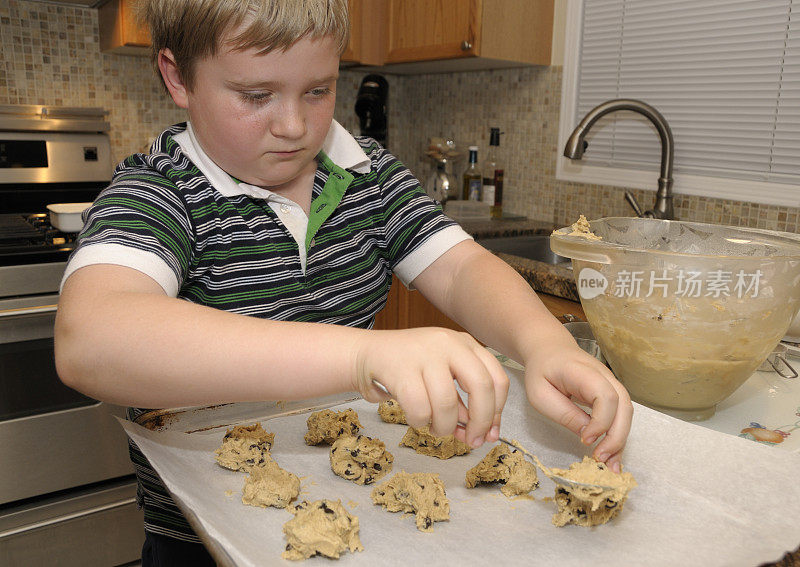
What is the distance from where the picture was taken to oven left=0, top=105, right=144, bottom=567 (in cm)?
153

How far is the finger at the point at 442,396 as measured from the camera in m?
0.48

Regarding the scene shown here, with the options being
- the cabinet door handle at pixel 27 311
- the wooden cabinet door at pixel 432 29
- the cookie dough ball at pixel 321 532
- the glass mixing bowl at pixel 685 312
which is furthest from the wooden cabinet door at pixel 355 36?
the cookie dough ball at pixel 321 532

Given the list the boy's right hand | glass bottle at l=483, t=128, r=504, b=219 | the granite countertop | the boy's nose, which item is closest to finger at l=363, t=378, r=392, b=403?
the boy's right hand

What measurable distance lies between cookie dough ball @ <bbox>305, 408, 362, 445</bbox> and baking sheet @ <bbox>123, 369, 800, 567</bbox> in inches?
0.5

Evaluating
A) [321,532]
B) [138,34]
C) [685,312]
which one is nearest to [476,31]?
[138,34]

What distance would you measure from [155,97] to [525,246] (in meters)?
1.45

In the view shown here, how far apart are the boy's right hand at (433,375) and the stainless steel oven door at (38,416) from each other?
1334 millimetres

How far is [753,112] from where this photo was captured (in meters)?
1.64

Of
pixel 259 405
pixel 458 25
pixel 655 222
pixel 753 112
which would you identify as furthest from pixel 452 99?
pixel 259 405

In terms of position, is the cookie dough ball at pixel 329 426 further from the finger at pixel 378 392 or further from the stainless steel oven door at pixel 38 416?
the stainless steel oven door at pixel 38 416

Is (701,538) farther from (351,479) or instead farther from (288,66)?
(288,66)

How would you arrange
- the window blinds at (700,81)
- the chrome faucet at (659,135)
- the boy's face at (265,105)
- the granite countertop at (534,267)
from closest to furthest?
the boy's face at (265,105) < the granite countertop at (534,267) < the window blinds at (700,81) < the chrome faucet at (659,135)

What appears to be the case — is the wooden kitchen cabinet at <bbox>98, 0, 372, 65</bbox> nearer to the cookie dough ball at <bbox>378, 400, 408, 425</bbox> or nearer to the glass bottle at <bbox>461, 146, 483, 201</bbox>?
the glass bottle at <bbox>461, 146, 483, 201</bbox>

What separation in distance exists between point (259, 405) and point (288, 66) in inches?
14.3
